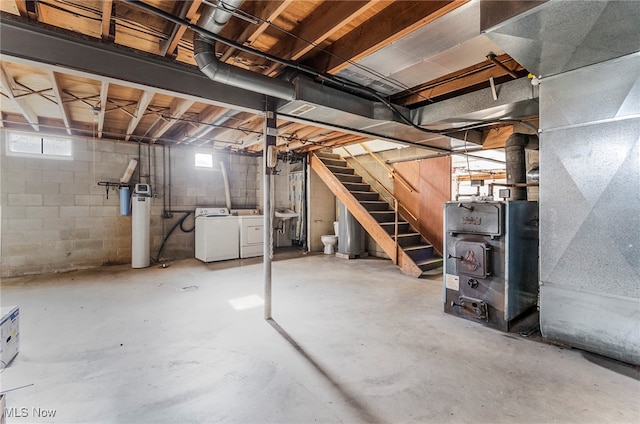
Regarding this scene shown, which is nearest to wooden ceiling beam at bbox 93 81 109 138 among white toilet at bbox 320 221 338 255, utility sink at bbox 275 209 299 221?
utility sink at bbox 275 209 299 221

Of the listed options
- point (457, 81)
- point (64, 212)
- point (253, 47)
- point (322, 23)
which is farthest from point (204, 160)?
point (457, 81)

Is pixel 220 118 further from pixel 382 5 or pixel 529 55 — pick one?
pixel 529 55

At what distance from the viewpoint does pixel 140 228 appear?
5.27m

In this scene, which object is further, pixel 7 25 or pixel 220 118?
pixel 220 118

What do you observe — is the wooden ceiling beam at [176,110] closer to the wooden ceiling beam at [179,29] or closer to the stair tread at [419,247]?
the wooden ceiling beam at [179,29]

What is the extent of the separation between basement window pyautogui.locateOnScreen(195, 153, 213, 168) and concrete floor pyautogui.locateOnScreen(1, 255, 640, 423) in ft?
11.9

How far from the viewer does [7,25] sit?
1.89m

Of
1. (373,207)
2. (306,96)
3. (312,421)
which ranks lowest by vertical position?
(312,421)

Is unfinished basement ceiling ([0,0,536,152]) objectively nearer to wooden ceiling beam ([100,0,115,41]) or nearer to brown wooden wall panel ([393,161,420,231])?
wooden ceiling beam ([100,0,115,41])

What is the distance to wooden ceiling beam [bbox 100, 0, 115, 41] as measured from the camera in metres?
1.80

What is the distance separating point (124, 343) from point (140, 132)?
4.32 meters

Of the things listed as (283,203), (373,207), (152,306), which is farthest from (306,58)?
(283,203)

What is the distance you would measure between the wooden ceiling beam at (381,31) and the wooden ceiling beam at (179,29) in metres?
1.06

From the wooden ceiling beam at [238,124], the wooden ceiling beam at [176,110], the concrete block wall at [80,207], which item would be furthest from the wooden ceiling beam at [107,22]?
the concrete block wall at [80,207]
